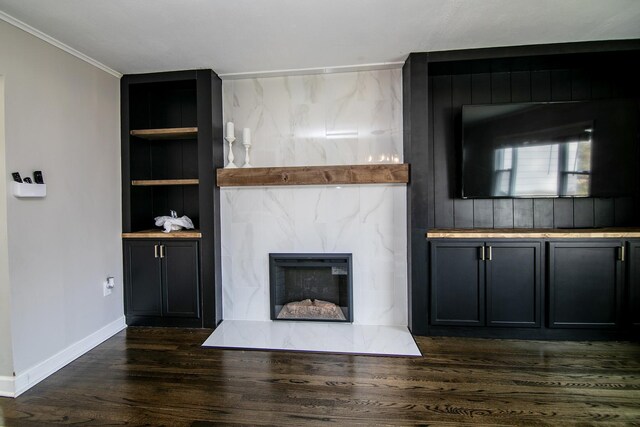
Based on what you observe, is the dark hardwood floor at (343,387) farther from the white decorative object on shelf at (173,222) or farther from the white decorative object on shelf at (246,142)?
the white decorative object on shelf at (246,142)

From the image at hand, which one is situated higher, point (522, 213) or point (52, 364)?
point (522, 213)

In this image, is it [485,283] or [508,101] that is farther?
[508,101]

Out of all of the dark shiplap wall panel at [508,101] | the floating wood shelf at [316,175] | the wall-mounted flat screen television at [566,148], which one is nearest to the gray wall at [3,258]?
the floating wood shelf at [316,175]

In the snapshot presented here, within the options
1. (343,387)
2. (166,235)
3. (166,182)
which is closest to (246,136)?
(166,182)

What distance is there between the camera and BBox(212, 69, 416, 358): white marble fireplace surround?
2.78 m

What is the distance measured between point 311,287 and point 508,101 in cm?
258

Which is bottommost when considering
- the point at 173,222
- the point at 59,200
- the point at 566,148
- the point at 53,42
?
the point at 173,222

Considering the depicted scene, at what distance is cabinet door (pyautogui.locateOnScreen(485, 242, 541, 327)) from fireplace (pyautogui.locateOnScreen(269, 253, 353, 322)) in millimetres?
1218

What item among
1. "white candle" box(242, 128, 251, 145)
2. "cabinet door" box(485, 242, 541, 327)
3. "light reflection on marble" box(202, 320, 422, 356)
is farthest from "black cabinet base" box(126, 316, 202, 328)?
"cabinet door" box(485, 242, 541, 327)

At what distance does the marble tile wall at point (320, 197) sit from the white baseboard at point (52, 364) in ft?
3.39

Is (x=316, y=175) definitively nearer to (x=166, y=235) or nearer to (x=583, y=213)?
(x=166, y=235)

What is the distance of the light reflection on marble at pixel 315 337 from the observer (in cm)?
234

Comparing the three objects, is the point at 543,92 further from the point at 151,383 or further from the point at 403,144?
the point at 151,383

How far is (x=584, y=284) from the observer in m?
2.38
